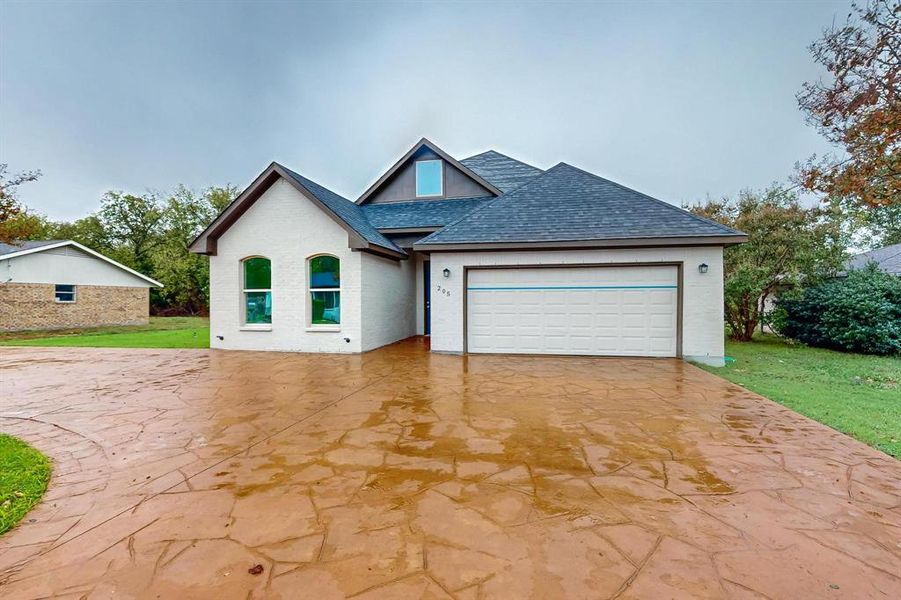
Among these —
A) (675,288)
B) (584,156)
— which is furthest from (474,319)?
(584,156)

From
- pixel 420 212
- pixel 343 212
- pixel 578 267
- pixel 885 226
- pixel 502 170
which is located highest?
pixel 502 170

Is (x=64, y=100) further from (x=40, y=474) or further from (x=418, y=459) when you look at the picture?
(x=418, y=459)

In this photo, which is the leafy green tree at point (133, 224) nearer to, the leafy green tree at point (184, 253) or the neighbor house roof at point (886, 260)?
the leafy green tree at point (184, 253)

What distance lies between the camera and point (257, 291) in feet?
37.7

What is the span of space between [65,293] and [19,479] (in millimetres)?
23895

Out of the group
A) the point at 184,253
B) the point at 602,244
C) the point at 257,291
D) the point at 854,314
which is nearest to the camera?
the point at 602,244

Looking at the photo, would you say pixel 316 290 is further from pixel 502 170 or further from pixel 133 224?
pixel 133 224

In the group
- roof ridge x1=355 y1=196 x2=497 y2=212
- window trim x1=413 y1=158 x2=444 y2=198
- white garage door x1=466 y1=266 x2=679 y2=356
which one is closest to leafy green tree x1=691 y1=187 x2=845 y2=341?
white garage door x1=466 y1=266 x2=679 y2=356

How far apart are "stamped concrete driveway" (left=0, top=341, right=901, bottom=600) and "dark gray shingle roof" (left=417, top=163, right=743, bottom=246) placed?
15.8ft

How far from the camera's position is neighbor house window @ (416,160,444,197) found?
48.1ft

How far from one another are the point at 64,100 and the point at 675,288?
23.3 meters

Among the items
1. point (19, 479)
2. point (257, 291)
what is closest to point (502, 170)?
point (257, 291)

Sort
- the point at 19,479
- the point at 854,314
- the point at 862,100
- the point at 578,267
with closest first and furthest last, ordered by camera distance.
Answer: the point at 19,479
the point at 862,100
the point at 578,267
the point at 854,314

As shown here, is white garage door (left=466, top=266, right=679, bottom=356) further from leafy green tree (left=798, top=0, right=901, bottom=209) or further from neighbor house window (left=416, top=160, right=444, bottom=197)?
neighbor house window (left=416, top=160, right=444, bottom=197)
